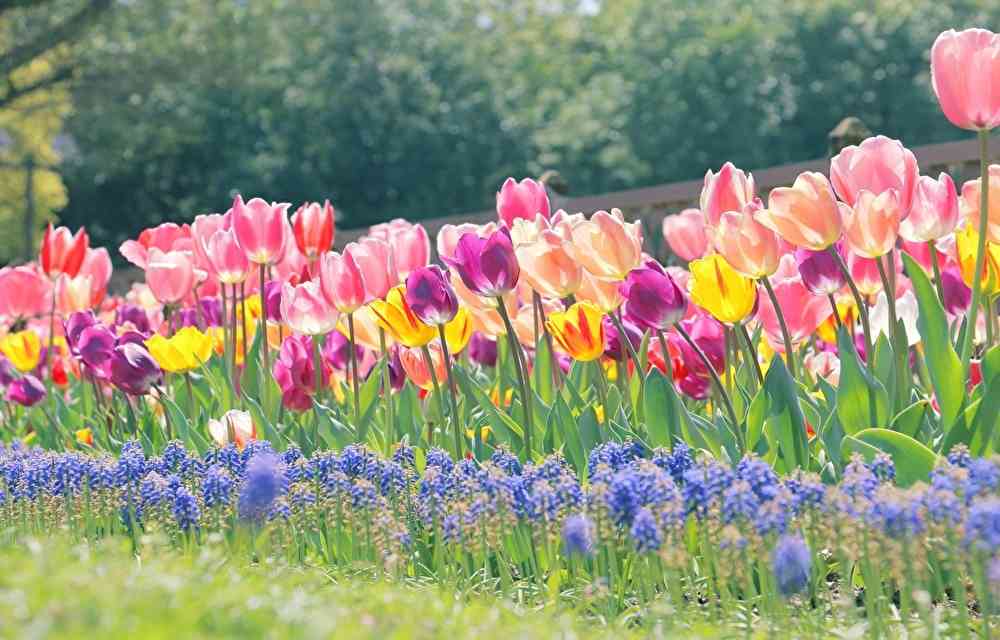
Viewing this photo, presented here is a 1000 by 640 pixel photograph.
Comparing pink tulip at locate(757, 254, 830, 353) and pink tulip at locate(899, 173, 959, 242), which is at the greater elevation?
pink tulip at locate(899, 173, 959, 242)

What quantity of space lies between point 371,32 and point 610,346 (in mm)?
29235

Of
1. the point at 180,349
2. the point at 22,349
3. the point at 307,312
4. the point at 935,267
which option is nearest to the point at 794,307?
the point at 935,267

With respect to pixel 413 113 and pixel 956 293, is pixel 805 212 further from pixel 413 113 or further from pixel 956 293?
pixel 413 113

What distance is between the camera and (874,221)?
321cm

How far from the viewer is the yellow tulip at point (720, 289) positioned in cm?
338

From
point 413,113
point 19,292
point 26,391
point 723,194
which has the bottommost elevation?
point 26,391

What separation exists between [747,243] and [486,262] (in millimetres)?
642

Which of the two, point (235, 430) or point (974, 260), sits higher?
point (974, 260)

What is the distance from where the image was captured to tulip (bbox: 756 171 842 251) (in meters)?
3.19

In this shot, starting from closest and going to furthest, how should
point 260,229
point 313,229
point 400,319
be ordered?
1. point 400,319
2. point 260,229
3. point 313,229

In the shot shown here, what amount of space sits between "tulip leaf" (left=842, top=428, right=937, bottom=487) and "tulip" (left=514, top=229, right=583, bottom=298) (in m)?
0.94

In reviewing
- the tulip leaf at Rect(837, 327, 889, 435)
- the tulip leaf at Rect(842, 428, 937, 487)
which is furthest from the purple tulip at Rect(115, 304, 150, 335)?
the tulip leaf at Rect(842, 428, 937, 487)

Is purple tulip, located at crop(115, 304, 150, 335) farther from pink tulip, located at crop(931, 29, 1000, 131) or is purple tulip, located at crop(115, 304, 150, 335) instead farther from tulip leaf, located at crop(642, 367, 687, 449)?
pink tulip, located at crop(931, 29, 1000, 131)

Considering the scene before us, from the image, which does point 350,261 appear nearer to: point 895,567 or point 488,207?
point 895,567
